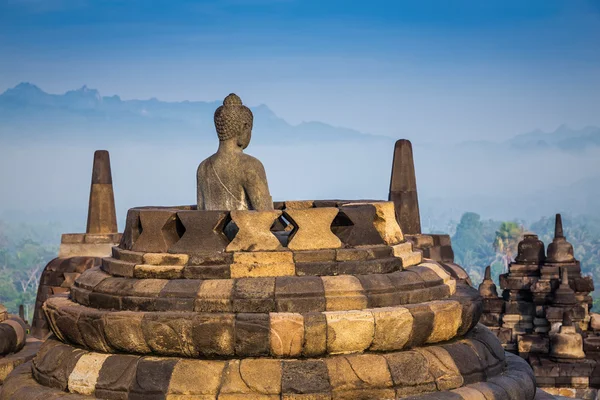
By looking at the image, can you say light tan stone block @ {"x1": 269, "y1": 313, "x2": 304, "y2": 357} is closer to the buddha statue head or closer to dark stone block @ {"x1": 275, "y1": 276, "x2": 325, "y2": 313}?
dark stone block @ {"x1": 275, "y1": 276, "x2": 325, "y2": 313}

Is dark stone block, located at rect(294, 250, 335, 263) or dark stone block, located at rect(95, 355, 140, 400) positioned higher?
dark stone block, located at rect(294, 250, 335, 263)

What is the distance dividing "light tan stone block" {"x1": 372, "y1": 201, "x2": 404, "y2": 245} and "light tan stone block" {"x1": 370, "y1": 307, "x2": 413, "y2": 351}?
0.85 m

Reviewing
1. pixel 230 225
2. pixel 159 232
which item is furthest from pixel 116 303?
pixel 230 225

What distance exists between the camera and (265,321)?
229 inches

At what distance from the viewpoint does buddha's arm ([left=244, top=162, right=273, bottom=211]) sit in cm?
714

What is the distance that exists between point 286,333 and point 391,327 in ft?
2.14

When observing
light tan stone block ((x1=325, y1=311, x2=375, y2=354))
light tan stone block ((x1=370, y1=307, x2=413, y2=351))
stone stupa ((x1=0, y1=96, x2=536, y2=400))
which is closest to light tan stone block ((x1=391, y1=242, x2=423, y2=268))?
stone stupa ((x1=0, y1=96, x2=536, y2=400))

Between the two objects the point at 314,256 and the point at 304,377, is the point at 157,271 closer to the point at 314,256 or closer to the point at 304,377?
the point at 314,256

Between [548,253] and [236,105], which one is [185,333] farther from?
[548,253]

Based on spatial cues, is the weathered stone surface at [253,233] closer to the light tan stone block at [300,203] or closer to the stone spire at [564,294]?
the light tan stone block at [300,203]

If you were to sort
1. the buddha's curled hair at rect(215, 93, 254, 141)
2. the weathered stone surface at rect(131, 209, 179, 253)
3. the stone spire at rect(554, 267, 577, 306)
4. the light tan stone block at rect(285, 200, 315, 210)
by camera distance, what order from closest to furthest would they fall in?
the weathered stone surface at rect(131, 209, 179, 253) < the buddha's curled hair at rect(215, 93, 254, 141) < the light tan stone block at rect(285, 200, 315, 210) < the stone spire at rect(554, 267, 577, 306)

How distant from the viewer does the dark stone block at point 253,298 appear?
592 centimetres

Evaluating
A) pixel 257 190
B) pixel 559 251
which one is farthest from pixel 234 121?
pixel 559 251

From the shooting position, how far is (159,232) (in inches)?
256
